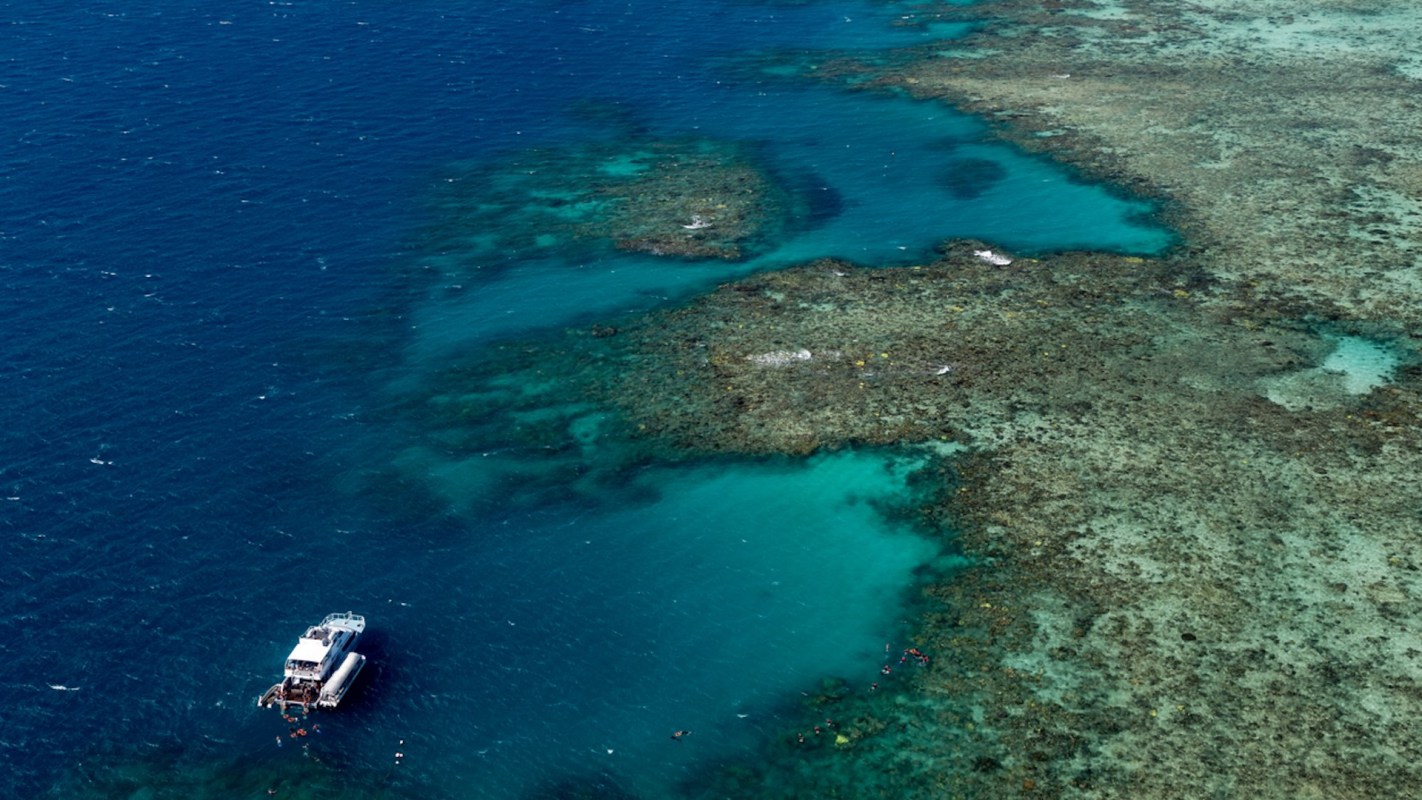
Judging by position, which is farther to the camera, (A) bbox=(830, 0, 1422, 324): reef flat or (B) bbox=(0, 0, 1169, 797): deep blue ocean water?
(A) bbox=(830, 0, 1422, 324): reef flat

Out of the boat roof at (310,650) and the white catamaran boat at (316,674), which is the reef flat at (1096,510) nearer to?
the white catamaran boat at (316,674)

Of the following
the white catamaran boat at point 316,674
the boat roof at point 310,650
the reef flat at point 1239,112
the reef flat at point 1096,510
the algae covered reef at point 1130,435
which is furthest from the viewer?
the reef flat at point 1239,112

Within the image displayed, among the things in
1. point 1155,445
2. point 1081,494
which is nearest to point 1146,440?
point 1155,445

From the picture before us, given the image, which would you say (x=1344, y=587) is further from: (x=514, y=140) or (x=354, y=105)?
(x=354, y=105)

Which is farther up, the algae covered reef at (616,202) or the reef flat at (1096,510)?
the algae covered reef at (616,202)

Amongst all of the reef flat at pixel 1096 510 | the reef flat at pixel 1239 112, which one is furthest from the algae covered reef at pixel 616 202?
the reef flat at pixel 1239 112

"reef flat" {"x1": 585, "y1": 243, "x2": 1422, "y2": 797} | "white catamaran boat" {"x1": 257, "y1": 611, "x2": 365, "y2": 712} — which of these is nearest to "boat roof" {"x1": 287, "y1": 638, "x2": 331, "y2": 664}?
"white catamaran boat" {"x1": 257, "y1": 611, "x2": 365, "y2": 712}

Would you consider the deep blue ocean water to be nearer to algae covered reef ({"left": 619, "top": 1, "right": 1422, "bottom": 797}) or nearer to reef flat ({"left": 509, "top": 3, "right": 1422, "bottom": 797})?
reef flat ({"left": 509, "top": 3, "right": 1422, "bottom": 797})
